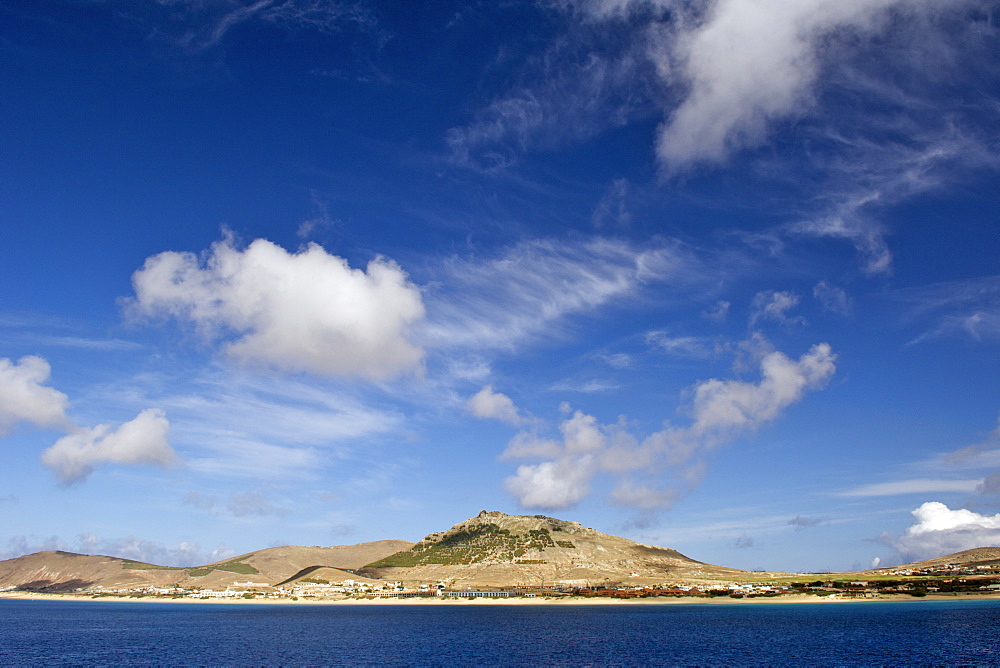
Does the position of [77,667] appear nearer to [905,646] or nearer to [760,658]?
[760,658]

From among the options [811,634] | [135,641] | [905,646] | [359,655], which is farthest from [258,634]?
[905,646]

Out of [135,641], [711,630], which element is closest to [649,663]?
[711,630]

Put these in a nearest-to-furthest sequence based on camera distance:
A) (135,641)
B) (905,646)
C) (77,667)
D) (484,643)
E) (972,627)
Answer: (77,667)
(905,646)
(484,643)
(135,641)
(972,627)

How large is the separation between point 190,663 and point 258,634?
240ft

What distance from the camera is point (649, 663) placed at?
126438 mm

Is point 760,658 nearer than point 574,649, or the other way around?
point 760,658

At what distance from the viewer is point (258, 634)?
198 meters

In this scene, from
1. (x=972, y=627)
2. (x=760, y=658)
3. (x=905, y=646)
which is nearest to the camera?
(x=760, y=658)

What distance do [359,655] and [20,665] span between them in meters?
61.9

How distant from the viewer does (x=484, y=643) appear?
165375 mm

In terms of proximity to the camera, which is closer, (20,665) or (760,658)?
(20,665)

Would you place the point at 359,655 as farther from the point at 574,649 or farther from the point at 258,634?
the point at 258,634

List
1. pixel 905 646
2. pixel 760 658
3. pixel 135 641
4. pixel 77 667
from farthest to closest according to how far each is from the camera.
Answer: pixel 135 641
pixel 905 646
pixel 760 658
pixel 77 667

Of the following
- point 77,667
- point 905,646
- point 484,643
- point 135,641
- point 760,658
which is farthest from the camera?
point 135,641
